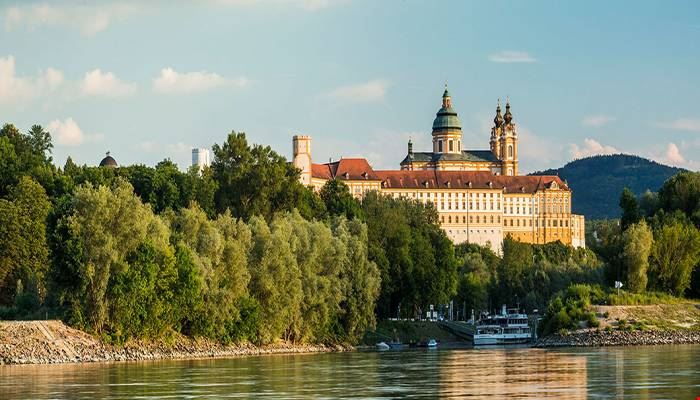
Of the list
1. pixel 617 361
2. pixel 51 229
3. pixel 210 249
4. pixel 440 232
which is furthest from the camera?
pixel 440 232

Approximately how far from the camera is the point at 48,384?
6094cm

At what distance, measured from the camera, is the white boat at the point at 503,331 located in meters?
122

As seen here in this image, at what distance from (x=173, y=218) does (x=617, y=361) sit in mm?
32297

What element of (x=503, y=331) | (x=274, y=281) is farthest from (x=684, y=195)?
(x=274, y=281)

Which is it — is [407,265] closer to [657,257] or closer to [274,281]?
[657,257]

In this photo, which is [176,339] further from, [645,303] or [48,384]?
[645,303]

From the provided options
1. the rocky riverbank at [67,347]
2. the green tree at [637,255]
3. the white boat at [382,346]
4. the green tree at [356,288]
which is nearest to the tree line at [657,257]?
the green tree at [637,255]

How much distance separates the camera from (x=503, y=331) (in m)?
125

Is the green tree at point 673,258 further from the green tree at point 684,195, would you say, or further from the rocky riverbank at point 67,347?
the rocky riverbank at point 67,347

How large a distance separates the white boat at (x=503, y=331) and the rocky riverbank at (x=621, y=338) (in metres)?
13.9

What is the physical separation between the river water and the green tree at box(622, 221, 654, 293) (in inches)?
1014

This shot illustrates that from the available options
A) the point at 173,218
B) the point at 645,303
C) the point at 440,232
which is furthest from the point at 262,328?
the point at 440,232

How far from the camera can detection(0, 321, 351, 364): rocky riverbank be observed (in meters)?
77.6

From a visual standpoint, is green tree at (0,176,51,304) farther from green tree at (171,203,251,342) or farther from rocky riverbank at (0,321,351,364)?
rocky riverbank at (0,321,351,364)
